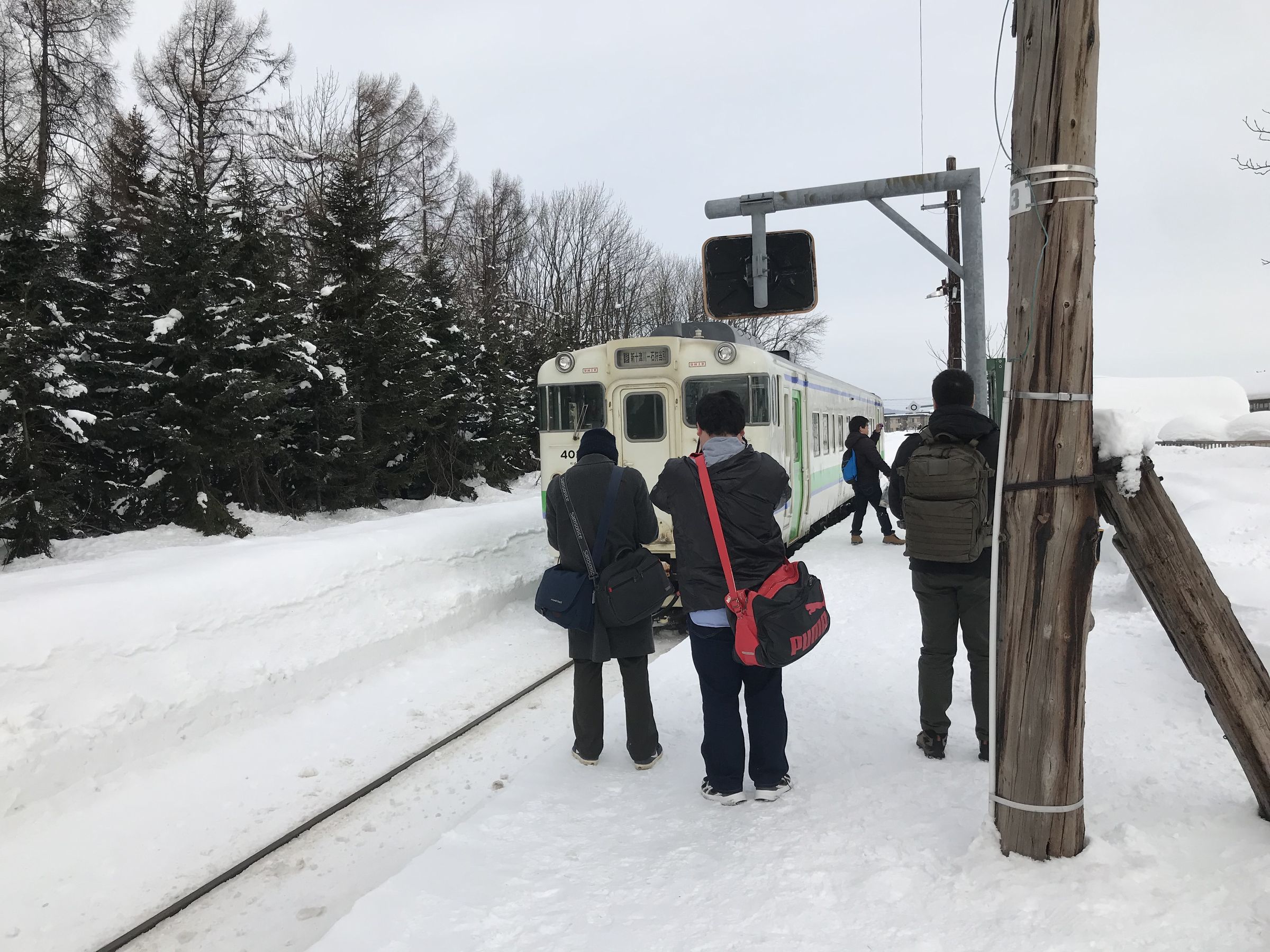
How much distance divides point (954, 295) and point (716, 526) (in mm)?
14254

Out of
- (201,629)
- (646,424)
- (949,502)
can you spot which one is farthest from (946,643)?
(646,424)

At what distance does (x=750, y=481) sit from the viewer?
3.83m

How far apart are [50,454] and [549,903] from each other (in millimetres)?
10438

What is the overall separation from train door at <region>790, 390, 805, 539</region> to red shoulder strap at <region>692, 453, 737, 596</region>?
6.58 metres

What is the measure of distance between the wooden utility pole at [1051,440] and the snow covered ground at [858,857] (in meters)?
0.28

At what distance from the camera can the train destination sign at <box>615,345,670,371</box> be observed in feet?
29.8

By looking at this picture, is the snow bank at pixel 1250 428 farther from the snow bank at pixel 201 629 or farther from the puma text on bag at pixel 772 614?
the puma text on bag at pixel 772 614

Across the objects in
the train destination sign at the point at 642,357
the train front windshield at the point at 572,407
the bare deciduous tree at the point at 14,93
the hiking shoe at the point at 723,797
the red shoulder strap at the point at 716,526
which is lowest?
the hiking shoe at the point at 723,797

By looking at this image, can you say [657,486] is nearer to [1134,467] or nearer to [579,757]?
[579,757]

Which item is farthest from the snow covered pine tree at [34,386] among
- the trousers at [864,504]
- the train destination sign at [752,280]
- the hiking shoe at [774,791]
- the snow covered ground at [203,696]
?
the trousers at [864,504]

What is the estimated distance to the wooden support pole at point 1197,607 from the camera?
292 centimetres

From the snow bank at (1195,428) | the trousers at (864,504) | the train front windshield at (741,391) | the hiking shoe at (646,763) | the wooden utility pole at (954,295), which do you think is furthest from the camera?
the snow bank at (1195,428)

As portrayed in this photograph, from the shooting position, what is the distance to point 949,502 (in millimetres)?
4023

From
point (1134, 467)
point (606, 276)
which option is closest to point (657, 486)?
point (1134, 467)
